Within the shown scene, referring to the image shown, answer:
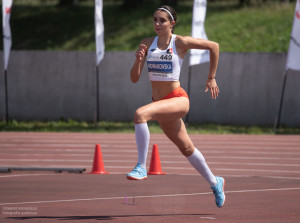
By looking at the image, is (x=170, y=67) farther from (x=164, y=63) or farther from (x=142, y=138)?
(x=142, y=138)

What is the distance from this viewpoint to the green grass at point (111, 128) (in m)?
16.7

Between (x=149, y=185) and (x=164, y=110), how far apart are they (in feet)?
8.54

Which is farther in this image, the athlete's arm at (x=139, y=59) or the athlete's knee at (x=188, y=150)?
the athlete's knee at (x=188, y=150)

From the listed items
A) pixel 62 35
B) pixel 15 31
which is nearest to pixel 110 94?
pixel 62 35

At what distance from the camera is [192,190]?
25.9 ft

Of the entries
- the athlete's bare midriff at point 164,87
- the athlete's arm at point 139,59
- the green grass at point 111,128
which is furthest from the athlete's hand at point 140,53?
the green grass at point 111,128

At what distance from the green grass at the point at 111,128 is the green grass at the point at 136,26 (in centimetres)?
422

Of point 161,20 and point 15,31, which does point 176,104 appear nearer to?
point 161,20

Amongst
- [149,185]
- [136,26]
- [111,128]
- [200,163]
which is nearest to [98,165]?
[149,185]

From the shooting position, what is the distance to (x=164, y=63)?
6.11 m

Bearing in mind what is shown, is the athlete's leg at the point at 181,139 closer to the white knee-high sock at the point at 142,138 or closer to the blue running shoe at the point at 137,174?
the white knee-high sock at the point at 142,138

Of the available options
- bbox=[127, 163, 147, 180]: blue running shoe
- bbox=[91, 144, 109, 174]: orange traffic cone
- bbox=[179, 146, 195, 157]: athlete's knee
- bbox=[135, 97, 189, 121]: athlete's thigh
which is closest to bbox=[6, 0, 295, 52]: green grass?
bbox=[91, 144, 109, 174]: orange traffic cone

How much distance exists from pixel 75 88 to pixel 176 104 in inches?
509

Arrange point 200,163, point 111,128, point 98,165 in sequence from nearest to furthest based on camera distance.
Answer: point 200,163, point 98,165, point 111,128
